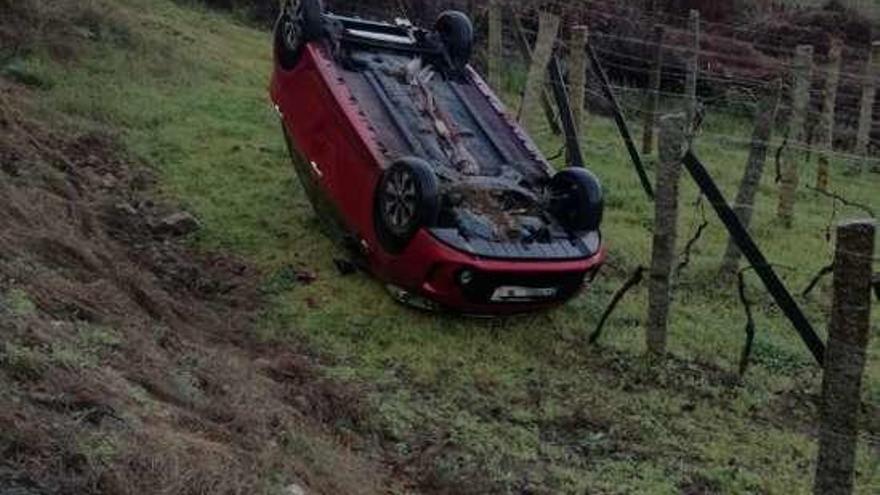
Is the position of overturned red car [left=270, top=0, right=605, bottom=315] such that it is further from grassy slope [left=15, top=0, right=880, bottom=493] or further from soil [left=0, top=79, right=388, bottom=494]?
soil [left=0, top=79, right=388, bottom=494]

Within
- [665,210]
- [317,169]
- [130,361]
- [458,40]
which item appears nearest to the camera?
[130,361]

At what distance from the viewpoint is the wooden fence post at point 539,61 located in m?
10.3

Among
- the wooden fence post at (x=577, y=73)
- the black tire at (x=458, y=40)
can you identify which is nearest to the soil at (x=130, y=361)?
the black tire at (x=458, y=40)

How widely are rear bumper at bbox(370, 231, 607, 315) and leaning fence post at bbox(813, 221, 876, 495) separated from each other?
293 centimetres

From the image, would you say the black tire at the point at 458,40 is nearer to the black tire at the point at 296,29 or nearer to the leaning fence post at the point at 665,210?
the black tire at the point at 296,29

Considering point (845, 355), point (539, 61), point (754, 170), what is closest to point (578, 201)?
point (754, 170)

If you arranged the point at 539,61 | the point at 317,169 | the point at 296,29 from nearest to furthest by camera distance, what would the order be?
1. the point at 317,169
2. the point at 296,29
3. the point at 539,61

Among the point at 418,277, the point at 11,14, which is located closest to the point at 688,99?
the point at 418,277

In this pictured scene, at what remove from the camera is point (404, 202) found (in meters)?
7.94

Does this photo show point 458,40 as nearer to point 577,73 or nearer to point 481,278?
point 577,73

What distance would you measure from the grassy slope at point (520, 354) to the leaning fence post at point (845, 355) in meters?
1.15

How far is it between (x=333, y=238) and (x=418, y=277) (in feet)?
4.98

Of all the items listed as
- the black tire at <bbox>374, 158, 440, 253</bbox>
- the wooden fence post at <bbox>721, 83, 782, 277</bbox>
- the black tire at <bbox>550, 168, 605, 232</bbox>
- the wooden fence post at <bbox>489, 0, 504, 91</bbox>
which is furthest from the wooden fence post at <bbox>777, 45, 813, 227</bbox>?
the black tire at <bbox>374, 158, 440, 253</bbox>

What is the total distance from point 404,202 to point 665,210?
1811mm
